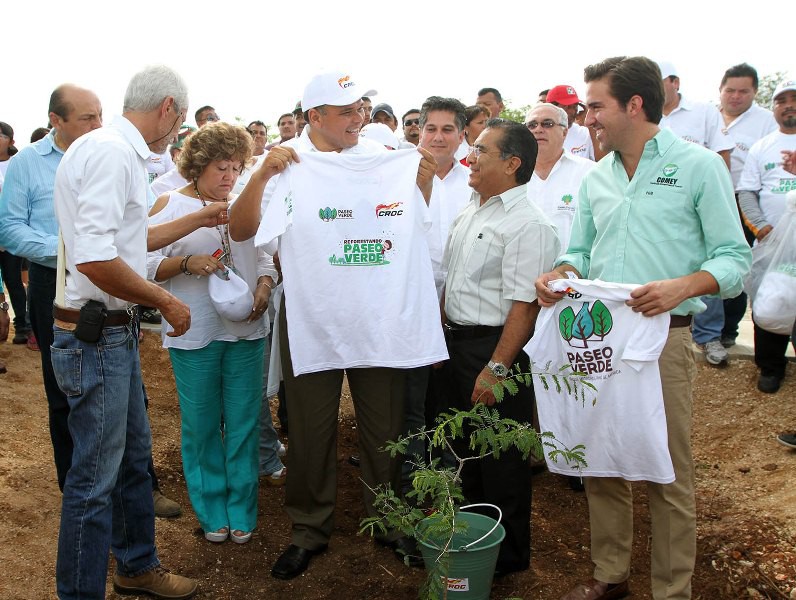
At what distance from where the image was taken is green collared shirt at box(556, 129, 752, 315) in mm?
3154

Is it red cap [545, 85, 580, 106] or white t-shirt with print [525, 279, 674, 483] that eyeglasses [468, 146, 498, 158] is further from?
red cap [545, 85, 580, 106]

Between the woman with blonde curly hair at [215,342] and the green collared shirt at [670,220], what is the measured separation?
1953 millimetres

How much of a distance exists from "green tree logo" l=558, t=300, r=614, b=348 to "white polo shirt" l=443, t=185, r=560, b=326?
27cm

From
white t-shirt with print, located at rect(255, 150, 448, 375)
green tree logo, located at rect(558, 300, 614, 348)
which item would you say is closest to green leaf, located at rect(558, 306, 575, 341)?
green tree logo, located at rect(558, 300, 614, 348)

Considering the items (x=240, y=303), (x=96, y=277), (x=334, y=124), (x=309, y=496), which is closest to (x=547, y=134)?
(x=334, y=124)

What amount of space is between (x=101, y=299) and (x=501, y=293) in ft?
6.32

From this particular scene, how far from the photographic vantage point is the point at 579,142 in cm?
704

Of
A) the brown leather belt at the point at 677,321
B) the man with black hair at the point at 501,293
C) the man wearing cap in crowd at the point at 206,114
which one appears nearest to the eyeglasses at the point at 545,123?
the man with black hair at the point at 501,293

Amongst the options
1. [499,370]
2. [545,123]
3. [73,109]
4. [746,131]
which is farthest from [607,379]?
[746,131]

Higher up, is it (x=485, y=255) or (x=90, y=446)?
(x=485, y=255)

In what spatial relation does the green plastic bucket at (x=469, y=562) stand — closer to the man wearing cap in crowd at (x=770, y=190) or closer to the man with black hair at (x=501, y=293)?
the man with black hair at (x=501, y=293)

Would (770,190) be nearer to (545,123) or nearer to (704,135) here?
(704,135)

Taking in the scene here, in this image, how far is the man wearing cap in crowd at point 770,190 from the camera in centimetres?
626

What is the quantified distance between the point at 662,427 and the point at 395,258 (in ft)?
4.98
